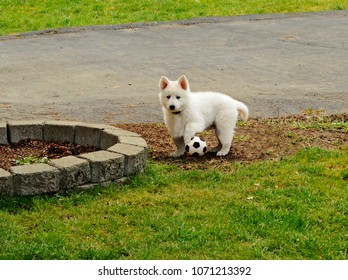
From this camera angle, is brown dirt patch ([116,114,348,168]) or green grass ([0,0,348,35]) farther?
green grass ([0,0,348,35])

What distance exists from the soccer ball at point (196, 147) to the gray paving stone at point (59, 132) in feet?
3.99

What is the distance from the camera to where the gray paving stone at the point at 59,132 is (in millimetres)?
7984

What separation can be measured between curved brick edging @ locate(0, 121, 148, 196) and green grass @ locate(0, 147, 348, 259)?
4.2 inches

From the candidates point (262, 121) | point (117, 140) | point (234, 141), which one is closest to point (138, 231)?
point (117, 140)

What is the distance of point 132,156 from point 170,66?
7.06 meters

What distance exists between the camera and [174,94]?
7625 millimetres

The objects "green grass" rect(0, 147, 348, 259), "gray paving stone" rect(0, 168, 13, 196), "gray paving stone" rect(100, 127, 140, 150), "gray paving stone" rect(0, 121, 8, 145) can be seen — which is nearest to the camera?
"green grass" rect(0, 147, 348, 259)

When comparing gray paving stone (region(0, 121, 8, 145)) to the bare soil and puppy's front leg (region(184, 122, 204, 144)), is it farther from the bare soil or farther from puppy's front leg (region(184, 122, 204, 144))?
puppy's front leg (region(184, 122, 204, 144))

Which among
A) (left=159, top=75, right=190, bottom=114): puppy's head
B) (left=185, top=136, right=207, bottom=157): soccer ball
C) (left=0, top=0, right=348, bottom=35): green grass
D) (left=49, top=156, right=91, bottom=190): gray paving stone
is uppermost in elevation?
(left=159, top=75, right=190, bottom=114): puppy's head

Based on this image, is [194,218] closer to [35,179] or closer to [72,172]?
[72,172]

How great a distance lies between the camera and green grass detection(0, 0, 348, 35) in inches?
802

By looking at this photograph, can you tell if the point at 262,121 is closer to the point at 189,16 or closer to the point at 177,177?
the point at 177,177

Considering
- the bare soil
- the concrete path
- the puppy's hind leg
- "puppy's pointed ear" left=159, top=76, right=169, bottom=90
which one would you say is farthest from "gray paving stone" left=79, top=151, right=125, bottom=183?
the concrete path

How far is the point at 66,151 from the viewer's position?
304 inches
